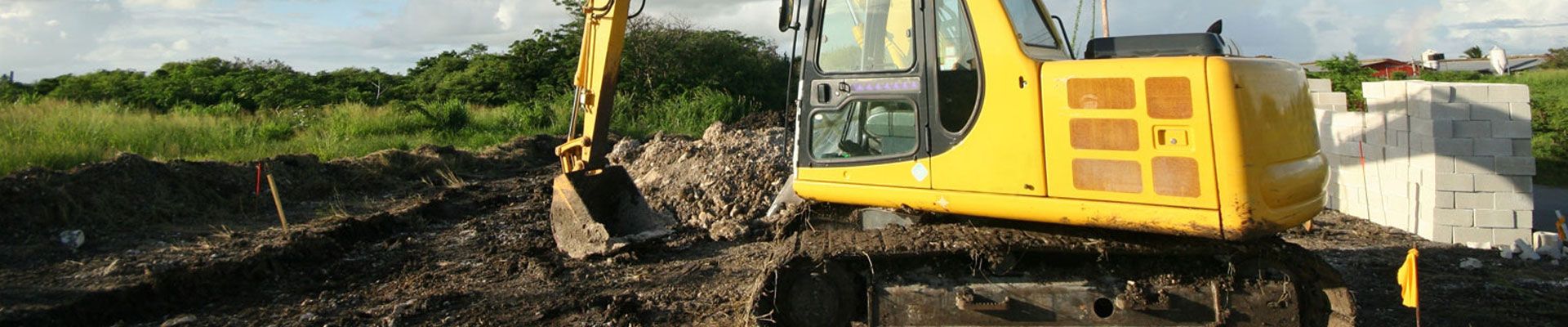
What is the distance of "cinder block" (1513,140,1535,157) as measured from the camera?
792 cm

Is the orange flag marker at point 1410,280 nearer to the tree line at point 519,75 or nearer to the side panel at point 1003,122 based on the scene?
the side panel at point 1003,122

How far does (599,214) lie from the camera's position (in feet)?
25.3

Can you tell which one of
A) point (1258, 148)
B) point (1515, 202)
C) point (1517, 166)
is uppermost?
point (1258, 148)

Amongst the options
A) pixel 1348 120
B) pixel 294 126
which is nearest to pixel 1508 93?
pixel 1348 120

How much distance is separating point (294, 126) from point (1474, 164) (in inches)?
569

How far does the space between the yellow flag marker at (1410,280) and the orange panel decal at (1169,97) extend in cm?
122

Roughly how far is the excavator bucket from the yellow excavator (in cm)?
264

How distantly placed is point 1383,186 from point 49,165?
11.5 meters

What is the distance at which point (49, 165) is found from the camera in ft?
30.2

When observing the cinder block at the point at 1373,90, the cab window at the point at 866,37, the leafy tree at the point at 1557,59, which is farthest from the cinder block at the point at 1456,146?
the leafy tree at the point at 1557,59

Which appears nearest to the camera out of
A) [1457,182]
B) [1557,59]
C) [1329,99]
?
[1457,182]

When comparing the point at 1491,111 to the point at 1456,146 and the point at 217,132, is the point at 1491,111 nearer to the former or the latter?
the point at 1456,146

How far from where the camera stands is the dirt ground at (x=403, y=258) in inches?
237

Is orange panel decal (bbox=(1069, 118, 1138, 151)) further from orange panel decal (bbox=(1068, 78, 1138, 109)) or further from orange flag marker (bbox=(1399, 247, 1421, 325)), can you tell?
orange flag marker (bbox=(1399, 247, 1421, 325))
